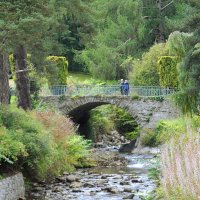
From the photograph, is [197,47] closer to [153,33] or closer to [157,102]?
[157,102]

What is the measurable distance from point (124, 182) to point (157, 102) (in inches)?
541

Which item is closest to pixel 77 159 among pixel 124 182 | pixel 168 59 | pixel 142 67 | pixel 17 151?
pixel 124 182

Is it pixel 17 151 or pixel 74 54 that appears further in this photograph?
pixel 74 54

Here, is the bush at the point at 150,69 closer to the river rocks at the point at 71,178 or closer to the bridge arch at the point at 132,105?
the bridge arch at the point at 132,105

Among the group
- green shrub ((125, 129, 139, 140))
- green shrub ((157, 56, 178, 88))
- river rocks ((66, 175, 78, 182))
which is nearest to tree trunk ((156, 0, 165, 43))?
green shrub ((125, 129, 139, 140))

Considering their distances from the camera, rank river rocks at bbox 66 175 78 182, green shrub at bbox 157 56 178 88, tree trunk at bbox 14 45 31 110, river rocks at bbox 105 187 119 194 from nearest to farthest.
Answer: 1. river rocks at bbox 105 187 119 194
2. river rocks at bbox 66 175 78 182
3. tree trunk at bbox 14 45 31 110
4. green shrub at bbox 157 56 178 88

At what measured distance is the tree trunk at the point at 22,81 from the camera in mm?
22219

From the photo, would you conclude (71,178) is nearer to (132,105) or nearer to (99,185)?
(99,185)

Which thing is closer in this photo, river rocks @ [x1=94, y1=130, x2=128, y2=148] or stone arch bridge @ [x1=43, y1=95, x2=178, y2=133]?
stone arch bridge @ [x1=43, y1=95, x2=178, y2=133]

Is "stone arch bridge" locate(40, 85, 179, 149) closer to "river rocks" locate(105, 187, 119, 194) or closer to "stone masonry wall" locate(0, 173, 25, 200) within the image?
"river rocks" locate(105, 187, 119, 194)

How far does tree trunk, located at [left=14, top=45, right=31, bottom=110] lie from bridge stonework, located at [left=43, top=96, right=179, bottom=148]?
9829mm

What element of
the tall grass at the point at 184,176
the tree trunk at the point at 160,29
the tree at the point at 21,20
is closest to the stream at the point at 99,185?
Result: the tall grass at the point at 184,176

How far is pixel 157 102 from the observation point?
31141 mm

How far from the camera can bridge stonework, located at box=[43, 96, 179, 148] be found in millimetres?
30875
